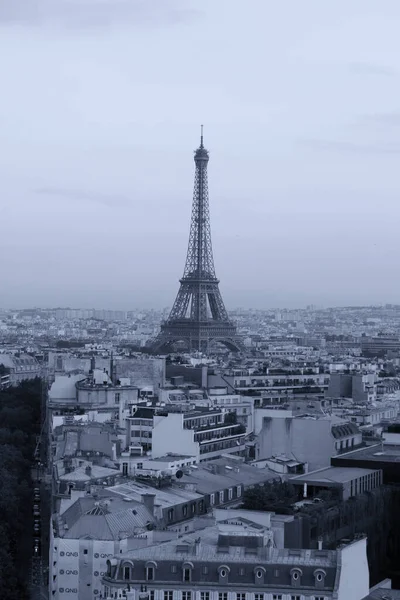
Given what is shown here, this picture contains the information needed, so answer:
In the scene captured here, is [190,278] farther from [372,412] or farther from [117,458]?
[117,458]

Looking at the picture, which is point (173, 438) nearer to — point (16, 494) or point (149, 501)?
point (16, 494)

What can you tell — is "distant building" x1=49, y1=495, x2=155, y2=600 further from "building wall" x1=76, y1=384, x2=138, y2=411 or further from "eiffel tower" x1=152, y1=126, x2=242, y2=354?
"eiffel tower" x1=152, y1=126, x2=242, y2=354

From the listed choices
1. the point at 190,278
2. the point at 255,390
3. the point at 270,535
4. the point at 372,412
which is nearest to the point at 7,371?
the point at 190,278

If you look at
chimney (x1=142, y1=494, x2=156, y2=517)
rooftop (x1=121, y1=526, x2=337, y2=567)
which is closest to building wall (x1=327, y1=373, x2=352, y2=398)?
chimney (x1=142, y1=494, x2=156, y2=517)

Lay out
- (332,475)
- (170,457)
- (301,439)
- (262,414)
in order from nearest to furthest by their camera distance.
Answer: (332,475), (170,457), (301,439), (262,414)

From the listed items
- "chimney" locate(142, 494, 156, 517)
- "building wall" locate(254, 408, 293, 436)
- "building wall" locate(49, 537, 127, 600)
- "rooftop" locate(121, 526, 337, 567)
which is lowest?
"building wall" locate(49, 537, 127, 600)

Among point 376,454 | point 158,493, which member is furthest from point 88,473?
point 376,454
